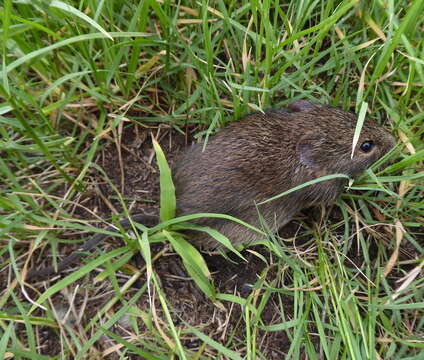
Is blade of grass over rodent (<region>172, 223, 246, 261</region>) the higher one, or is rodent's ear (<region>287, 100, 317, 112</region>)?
rodent's ear (<region>287, 100, 317, 112</region>)

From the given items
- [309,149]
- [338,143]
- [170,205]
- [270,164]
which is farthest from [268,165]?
[170,205]

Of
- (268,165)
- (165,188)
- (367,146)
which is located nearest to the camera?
(165,188)

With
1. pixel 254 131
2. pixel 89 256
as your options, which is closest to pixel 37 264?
pixel 89 256

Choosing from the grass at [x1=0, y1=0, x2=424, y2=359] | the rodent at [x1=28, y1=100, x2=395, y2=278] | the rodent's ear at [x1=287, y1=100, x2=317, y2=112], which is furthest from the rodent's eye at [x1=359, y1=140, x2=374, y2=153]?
the rodent's ear at [x1=287, y1=100, x2=317, y2=112]

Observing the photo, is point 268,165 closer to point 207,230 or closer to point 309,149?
point 309,149

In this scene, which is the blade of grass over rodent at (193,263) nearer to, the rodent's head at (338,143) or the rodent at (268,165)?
the rodent at (268,165)

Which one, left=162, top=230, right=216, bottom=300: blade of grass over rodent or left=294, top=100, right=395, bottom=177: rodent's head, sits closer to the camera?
left=162, top=230, right=216, bottom=300: blade of grass over rodent

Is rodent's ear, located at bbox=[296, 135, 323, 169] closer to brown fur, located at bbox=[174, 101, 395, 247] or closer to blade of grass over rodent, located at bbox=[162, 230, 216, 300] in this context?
brown fur, located at bbox=[174, 101, 395, 247]

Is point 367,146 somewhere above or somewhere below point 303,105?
below
